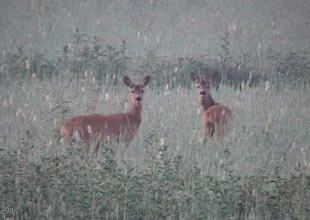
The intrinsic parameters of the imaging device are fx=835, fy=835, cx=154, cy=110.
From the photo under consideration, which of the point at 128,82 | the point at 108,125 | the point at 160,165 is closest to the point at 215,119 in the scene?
the point at 128,82

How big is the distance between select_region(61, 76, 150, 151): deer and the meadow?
0.12m

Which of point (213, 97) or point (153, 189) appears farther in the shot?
Answer: point (213, 97)

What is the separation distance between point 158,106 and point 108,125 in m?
1.18

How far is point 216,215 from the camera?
273 inches

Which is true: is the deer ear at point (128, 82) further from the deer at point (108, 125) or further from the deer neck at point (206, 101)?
the deer neck at point (206, 101)

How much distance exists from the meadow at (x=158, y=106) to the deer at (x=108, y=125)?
0.12 metres

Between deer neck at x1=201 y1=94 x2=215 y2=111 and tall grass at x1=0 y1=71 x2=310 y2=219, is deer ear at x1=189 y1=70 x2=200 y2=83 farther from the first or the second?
tall grass at x1=0 y1=71 x2=310 y2=219

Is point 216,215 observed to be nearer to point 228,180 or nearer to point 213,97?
point 228,180

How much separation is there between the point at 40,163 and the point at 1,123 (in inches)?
41.2

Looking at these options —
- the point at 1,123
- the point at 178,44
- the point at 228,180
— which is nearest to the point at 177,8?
the point at 178,44

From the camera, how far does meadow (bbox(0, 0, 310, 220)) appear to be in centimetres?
704

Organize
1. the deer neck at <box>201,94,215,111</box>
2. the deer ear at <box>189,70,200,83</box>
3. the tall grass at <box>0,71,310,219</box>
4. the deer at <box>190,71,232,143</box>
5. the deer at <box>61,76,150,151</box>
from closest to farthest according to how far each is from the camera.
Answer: the tall grass at <box>0,71,310,219</box> < the deer at <box>61,76,150,151</box> < the deer at <box>190,71,232,143</box> < the deer neck at <box>201,94,215,111</box> < the deer ear at <box>189,70,200,83</box>

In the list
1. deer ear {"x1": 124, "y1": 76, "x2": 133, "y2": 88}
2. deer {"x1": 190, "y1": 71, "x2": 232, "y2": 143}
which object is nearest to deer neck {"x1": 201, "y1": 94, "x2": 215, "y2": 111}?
deer {"x1": 190, "y1": 71, "x2": 232, "y2": 143}

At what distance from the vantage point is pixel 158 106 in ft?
31.3
